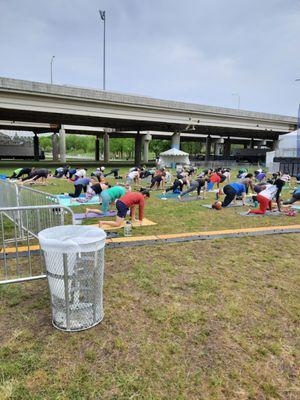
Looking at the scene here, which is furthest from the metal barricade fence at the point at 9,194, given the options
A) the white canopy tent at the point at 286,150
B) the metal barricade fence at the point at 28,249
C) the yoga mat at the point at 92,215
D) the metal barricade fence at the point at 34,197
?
the white canopy tent at the point at 286,150

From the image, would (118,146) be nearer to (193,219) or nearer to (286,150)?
(286,150)

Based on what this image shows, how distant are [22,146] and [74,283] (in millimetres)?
71929

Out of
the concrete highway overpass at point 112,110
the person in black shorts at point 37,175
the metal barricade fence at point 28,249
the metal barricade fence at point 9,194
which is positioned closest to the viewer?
the metal barricade fence at point 28,249

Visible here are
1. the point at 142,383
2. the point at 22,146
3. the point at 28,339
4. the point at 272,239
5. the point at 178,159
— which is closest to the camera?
the point at 142,383

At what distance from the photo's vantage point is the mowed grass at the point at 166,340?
2.64 meters

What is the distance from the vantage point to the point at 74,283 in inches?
131

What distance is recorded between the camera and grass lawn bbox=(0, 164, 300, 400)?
8.66ft

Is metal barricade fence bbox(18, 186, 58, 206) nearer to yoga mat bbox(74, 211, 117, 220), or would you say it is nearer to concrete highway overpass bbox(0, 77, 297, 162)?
yoga mat bbox(74, 211, 117, 220)

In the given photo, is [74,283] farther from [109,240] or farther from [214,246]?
[214,246]

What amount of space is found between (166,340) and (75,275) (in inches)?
48.8

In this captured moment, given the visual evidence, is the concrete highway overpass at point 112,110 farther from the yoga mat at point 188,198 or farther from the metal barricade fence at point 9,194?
the metal barricade fence at point 9,194

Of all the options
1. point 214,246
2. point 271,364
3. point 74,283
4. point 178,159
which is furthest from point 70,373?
point 178,159

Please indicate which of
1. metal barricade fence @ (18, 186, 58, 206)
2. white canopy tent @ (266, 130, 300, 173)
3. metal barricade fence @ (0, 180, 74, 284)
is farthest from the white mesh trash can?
white canopy tent @ (266, 130, 300, 173)

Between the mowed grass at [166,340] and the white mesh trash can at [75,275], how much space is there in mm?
185
